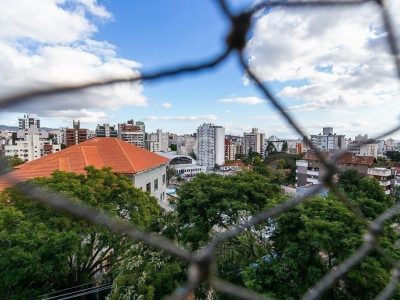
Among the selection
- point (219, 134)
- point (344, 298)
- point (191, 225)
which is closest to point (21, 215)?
point (191, 225)

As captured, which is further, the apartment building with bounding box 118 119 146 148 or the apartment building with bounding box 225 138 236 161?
the apartment building with bounding box 225 138 236 161

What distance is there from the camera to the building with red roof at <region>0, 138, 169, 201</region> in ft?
18.2

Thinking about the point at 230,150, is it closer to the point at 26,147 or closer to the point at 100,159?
the point at 100,159

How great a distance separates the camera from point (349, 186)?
462cm

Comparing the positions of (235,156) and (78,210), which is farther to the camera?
(235,156)

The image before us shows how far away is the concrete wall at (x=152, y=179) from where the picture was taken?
6629 mm

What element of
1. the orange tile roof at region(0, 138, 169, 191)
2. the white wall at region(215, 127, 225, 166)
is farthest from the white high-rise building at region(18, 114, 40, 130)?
the white wall at region(215, 127, 225, 166)

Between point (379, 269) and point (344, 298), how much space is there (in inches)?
16.6

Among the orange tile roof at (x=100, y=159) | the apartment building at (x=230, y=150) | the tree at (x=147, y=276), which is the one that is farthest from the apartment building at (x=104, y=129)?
the apartment building at (x=230, y=150)

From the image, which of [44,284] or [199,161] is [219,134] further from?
[44,284]

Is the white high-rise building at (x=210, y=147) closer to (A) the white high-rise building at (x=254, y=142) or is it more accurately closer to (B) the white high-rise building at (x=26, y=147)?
(A) the white high-rise building at (x=254, y=142)

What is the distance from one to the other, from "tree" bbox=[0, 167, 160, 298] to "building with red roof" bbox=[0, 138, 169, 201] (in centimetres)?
117

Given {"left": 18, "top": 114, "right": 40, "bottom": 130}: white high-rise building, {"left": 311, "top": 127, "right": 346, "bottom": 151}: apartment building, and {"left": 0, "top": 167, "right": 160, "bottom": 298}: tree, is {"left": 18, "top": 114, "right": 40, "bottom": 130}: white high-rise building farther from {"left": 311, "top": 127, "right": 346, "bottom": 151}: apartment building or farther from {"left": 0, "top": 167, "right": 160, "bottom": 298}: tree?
{"left": 0, "top": 167, "right": 160, "bottom": 298}: tree

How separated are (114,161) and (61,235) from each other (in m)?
3.66
